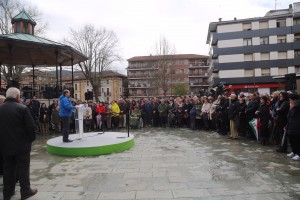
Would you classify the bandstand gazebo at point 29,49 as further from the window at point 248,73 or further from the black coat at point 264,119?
the window at point 248,73

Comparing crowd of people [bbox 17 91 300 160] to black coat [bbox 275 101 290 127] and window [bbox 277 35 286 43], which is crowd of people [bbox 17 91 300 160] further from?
window [bbox 277 35 286 43]

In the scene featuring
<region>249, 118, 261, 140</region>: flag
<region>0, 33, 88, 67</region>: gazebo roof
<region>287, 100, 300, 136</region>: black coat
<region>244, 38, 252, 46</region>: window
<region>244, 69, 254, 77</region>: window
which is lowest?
<region>249, 118, 261, 140</region>: flag

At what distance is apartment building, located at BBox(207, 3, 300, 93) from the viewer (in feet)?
160

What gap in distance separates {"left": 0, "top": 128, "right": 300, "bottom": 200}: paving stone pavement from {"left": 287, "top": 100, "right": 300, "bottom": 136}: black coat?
825 mm

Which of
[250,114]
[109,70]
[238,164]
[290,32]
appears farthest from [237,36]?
[238,164]

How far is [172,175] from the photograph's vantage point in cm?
612

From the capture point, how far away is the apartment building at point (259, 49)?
48.7 meters

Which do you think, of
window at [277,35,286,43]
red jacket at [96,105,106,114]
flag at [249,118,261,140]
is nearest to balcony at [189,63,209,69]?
window at [277,35,286,43]

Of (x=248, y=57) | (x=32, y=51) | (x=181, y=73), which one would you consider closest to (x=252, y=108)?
(x=32, y=51)

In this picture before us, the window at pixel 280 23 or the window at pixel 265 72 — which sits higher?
the window at pixel 280 23

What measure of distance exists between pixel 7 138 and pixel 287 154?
7.61 metres

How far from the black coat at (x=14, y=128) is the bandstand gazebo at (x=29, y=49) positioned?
8.84 meters

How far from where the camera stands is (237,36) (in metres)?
51.2

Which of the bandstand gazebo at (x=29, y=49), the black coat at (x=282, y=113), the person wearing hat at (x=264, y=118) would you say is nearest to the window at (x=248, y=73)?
the bandstand gazebo at (x=29, y=49)
